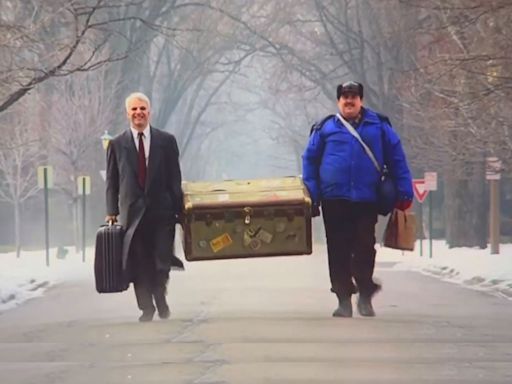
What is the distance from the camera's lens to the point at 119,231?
36.0ft

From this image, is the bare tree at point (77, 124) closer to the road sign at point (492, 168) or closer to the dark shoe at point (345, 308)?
the road sign at point (492, 168)

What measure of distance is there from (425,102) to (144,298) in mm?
23147

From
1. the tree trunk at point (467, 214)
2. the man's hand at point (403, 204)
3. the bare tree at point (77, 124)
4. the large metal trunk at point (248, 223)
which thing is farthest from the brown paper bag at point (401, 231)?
the bare tree at point (77, 124)

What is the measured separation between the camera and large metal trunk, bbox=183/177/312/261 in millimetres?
10633

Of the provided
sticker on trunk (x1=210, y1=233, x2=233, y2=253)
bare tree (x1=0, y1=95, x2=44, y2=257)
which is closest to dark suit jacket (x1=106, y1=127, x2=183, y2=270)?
sticker on trunk (x1=210, y1=233, x2=233, y2=253)

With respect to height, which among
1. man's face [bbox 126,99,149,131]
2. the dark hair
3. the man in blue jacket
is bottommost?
the man in blue jacket

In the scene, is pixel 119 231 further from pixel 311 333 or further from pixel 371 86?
pixel 371 86

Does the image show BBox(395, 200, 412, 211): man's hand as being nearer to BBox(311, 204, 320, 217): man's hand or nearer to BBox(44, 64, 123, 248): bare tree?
BBox(311, 204, 320, 217): man's hand

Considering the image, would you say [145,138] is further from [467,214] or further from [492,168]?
[467,214]

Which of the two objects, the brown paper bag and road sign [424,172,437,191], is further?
road sign [424,172,437,191]

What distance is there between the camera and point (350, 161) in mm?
10719

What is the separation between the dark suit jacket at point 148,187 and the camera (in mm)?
11000

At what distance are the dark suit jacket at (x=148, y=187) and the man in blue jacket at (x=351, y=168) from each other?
114 cm

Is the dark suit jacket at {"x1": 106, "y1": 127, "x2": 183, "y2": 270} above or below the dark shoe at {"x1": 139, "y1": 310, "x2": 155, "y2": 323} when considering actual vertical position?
above
